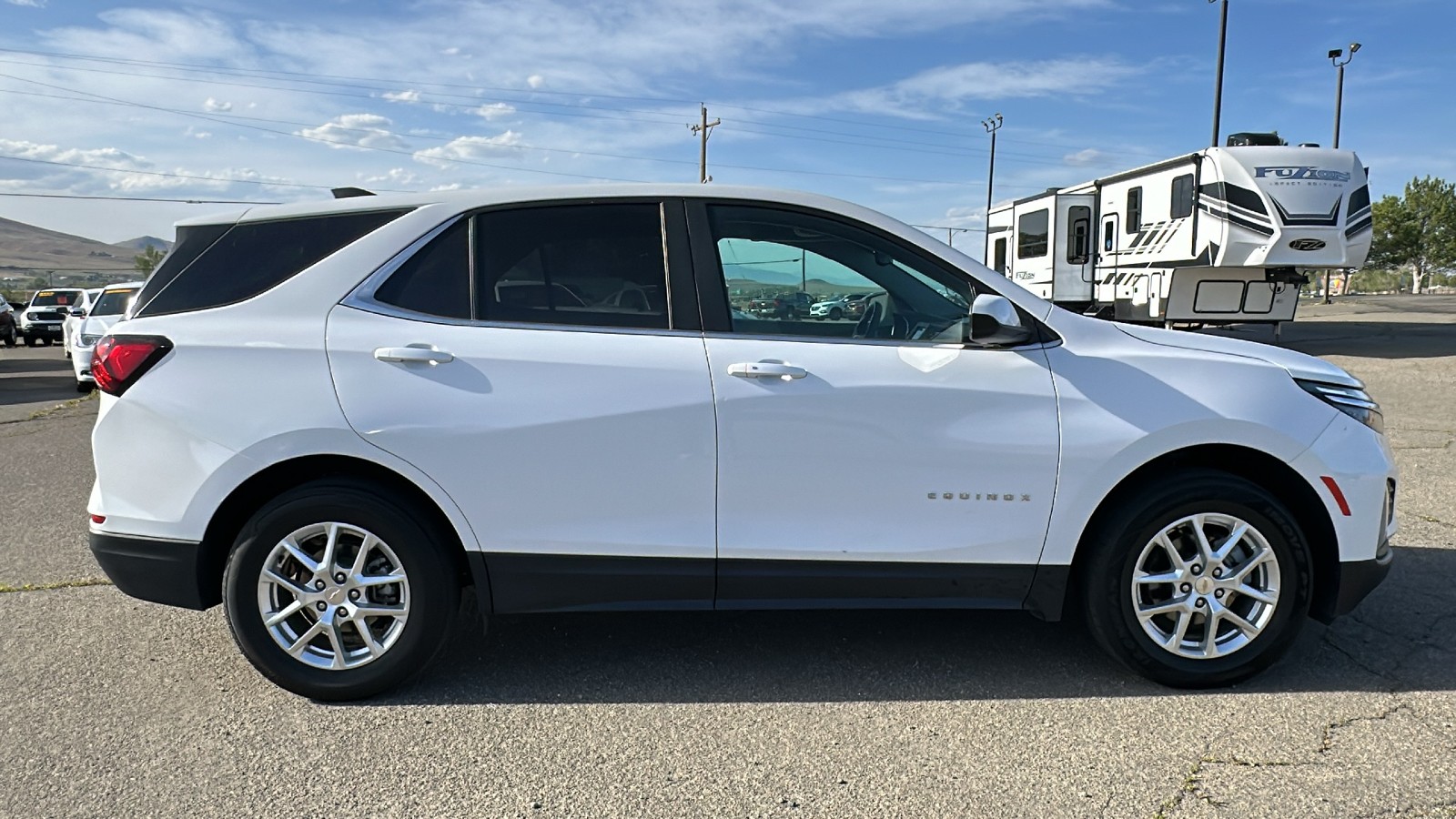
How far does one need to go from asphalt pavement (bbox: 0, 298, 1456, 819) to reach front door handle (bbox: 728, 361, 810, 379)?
114 cm

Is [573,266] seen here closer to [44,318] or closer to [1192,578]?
[1192,578]

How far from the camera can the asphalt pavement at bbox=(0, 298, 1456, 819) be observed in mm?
2826

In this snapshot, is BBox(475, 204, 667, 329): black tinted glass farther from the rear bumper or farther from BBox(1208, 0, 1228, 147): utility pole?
BBox(1208, 0, 1228, 147): utility pole

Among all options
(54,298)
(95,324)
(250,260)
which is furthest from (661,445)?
(54,298)

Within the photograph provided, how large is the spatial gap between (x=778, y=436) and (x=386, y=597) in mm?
1460

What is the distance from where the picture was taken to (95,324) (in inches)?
516

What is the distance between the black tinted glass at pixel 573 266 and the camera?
346 cm

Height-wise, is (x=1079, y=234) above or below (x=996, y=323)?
above

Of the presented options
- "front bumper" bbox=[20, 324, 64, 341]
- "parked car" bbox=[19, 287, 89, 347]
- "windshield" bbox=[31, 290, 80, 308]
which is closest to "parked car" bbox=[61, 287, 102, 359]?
"parked car" bbox=[19, 287, 89, 347]

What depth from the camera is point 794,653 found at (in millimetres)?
3910

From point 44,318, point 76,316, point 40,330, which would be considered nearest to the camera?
point 76,316

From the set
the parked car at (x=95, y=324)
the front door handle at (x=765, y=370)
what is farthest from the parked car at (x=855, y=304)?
the parked car at (x=95, y=324)

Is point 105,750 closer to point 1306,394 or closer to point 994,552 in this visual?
point 994,552

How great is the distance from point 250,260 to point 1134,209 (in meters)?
16.1
